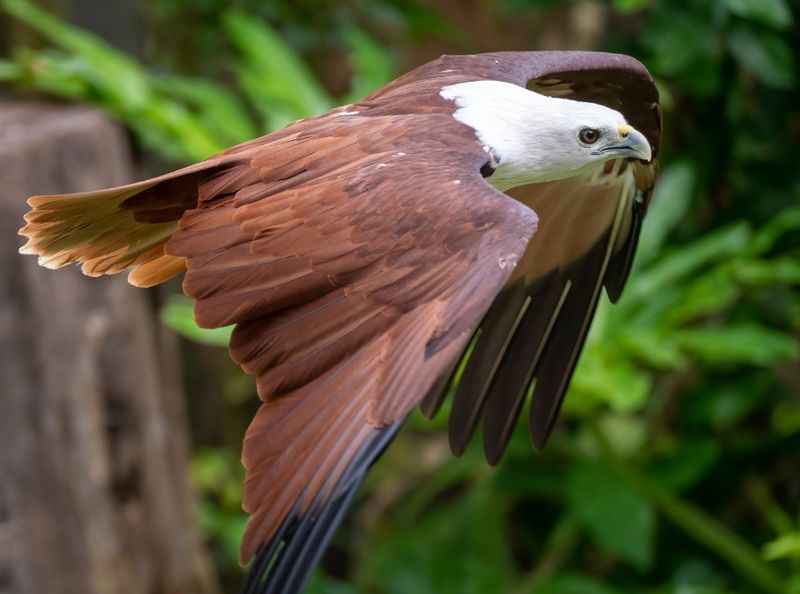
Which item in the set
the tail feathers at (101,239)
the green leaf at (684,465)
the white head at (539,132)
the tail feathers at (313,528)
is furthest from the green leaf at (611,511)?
the tail feathers at (313,528)

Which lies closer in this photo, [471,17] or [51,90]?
[51,90]

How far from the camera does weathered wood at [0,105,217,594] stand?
164 inches

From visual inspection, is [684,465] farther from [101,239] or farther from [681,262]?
[101,239]

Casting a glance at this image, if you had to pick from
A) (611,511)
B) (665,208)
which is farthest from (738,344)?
(611,511)

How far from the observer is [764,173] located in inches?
211

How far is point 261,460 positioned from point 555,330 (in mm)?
1200

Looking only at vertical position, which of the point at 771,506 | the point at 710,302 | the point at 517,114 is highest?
the point at 517,114

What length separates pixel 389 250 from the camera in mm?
2736

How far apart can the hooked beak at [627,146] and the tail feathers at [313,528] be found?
4.10 ft

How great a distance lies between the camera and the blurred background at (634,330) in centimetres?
485

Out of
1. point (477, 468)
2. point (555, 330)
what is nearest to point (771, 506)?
point (477, 468)

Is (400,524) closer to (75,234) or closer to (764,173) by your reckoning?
(764,173)

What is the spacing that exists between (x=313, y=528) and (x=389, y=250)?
56cm

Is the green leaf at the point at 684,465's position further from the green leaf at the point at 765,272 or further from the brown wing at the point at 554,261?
the brown wing at the point at 554,261
